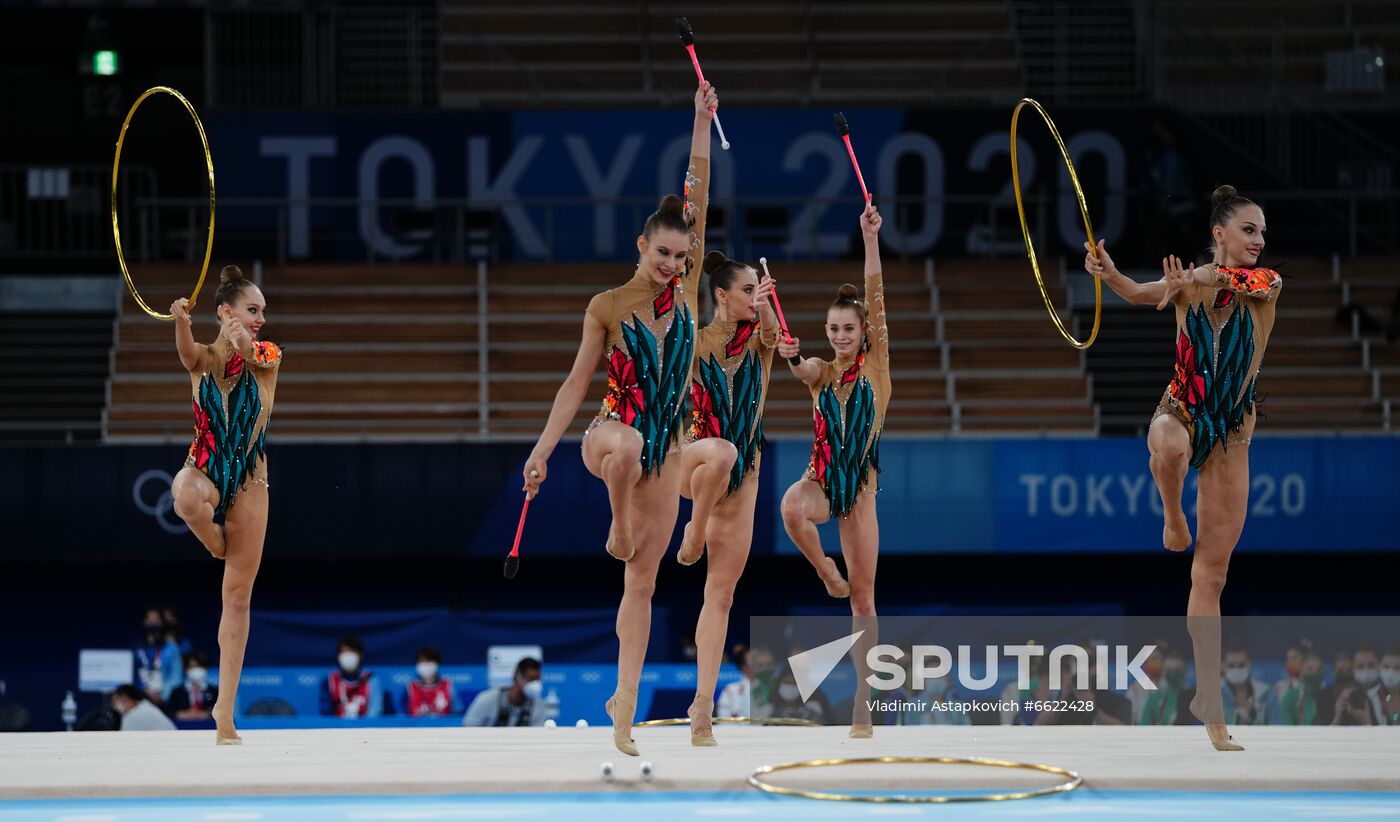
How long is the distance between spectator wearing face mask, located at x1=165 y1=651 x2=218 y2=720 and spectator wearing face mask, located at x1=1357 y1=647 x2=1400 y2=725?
7128mm

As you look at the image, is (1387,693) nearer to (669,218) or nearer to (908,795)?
(908,795)

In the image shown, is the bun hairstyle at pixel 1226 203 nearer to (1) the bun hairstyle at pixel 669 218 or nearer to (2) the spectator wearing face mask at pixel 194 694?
(1) the bun hairstyle at pixel 669 218

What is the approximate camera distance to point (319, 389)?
12.9 meters

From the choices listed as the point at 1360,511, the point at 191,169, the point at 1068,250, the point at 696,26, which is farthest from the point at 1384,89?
the point at 191,169

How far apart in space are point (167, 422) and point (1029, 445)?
6.16 m

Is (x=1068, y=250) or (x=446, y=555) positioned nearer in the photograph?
(x=446, y=555)

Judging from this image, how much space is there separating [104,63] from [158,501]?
5.37 m

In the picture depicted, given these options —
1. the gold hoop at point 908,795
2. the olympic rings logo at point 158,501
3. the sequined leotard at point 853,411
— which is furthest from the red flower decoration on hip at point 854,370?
the olympic rings logo at point 158,501

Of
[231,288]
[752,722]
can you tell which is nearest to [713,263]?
[231,288]

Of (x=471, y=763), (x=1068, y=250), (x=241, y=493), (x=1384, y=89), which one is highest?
(x=1384, y=89)

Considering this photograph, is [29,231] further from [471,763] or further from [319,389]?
[471,763]

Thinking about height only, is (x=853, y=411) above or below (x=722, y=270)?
below

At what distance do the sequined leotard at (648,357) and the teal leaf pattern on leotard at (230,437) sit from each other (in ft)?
5.08

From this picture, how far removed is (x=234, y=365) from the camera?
6.53 m
